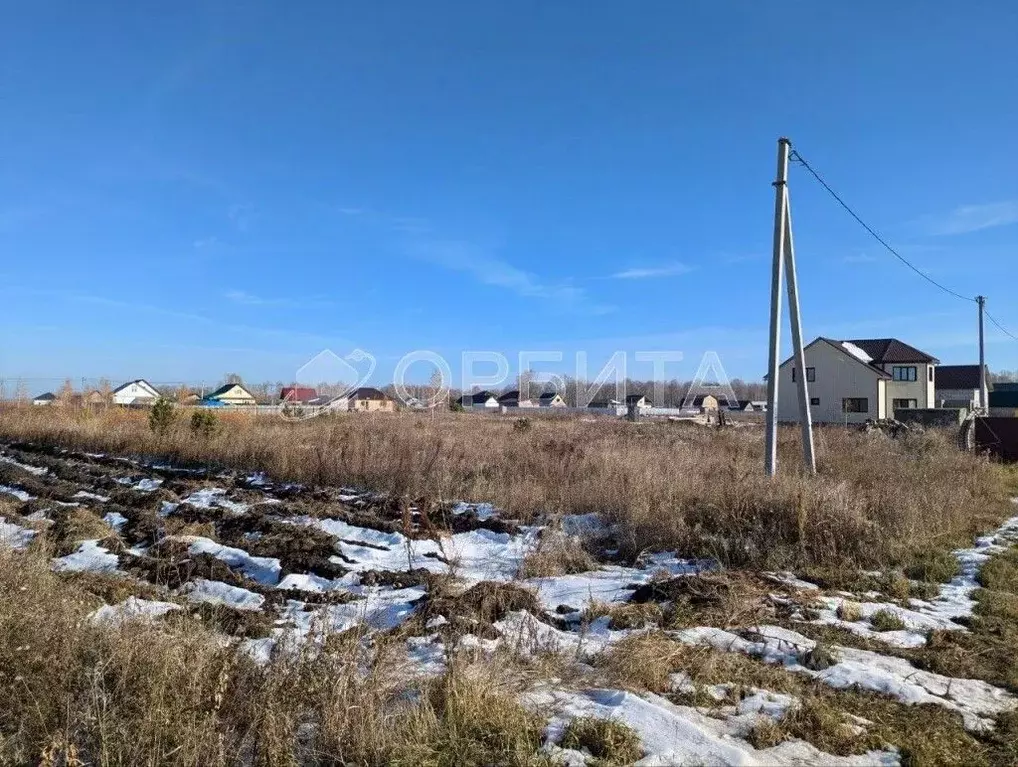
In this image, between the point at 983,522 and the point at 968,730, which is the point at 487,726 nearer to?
the point at 968,730

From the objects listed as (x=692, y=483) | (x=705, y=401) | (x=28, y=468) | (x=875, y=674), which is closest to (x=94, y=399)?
(x=28, y=468)

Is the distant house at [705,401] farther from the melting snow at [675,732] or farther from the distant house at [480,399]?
the melting snow at [675,732]

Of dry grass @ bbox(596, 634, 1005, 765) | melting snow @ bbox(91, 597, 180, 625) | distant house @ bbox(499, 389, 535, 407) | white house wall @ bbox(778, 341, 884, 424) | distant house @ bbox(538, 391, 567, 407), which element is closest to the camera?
dry grass @ bbox(596, 634, 1005, 765)

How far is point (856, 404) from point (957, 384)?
77.6ft

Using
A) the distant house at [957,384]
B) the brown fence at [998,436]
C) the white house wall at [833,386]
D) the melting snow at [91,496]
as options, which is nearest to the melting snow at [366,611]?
the melting snow at [91,496]

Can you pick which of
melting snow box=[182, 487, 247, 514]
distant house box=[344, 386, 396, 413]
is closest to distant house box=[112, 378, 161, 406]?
distant house box=[344, 386, 396, 413]

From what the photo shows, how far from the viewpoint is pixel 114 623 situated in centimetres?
402

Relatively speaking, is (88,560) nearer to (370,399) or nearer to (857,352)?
(857,352)

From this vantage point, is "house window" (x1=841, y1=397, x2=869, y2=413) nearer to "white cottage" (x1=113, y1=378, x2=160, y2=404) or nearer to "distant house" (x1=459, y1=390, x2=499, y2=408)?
"distant house" (x1=459, y1=390, x2=499, y2=408)

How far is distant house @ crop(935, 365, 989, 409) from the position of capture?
57.8 m

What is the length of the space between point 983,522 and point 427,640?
861 cm

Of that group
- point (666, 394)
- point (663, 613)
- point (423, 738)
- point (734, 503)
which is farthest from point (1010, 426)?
point (666, 394)

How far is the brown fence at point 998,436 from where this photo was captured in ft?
57.6

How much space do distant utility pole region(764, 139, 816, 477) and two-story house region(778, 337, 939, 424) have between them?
115 ft
